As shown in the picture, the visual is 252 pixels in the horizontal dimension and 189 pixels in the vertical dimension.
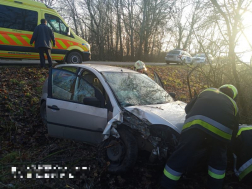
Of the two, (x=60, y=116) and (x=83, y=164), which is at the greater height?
(x=60, y=116)

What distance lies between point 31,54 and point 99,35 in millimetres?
21902

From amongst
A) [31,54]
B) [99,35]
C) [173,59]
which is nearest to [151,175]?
[31,54]

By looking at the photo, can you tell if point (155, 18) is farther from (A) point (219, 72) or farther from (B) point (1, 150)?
(B) point (1, 150)

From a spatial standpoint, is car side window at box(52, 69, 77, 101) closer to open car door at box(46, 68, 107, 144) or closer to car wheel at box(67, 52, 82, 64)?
open car door at box(46, 68, 107, 144)

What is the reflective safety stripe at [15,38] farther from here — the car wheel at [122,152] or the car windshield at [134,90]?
the car wheel at [122,152]

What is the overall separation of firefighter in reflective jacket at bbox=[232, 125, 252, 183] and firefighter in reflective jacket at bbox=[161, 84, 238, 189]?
25 cm

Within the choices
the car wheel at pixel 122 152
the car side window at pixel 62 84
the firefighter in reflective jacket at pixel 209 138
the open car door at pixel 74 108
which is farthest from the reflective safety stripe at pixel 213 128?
the car side window at pixel 62 84

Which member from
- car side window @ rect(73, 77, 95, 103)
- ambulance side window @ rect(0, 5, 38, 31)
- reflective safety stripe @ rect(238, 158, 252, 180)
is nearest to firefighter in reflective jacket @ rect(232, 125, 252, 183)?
reflective safety stripe @ rect(238, 158, 252, 180)

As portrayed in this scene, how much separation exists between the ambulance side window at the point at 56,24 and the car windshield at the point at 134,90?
5084 mm

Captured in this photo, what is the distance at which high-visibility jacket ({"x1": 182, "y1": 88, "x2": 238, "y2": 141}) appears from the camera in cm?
248

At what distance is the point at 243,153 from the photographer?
8.77 feet

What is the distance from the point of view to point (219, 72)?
482 centimetres

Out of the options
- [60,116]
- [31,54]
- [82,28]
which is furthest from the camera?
[82,28]

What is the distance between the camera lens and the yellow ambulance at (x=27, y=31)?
6973 millimetres
